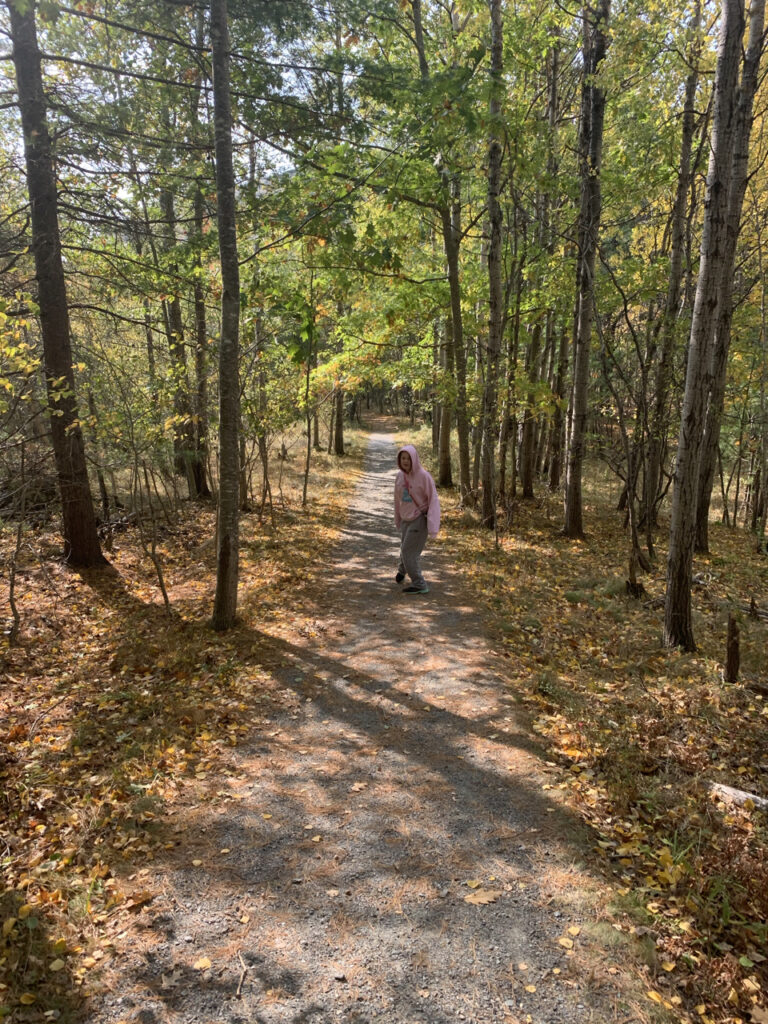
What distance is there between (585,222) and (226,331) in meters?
7.12

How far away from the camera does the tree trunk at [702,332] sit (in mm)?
5195

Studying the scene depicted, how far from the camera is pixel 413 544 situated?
809cm

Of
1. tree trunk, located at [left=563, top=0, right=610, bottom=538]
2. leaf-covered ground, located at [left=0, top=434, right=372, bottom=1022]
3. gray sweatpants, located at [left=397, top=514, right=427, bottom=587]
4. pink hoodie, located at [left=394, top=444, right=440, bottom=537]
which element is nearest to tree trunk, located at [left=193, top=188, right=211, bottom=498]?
leaf-covered ground, located at [left=0, top=434, right=372, bottom=1022]

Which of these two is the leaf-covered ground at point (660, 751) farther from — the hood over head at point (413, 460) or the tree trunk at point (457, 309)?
the tree trunk at point (457, 309)

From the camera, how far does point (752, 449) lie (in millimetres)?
18141

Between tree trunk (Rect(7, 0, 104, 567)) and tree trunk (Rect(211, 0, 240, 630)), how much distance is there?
2.21 metres

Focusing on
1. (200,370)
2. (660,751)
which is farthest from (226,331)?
(200,370)

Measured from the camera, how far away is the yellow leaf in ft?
10.0

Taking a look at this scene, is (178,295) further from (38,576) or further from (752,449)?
(752,449)

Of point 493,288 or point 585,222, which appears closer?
point 585,222

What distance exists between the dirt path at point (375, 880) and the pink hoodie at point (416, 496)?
2.65 meters

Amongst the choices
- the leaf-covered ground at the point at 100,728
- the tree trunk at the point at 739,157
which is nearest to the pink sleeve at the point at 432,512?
the leaf-covered ground at the point at 100,728

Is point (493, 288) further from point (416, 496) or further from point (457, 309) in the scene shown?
point (416, 496)

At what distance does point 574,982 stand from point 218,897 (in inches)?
72.3
